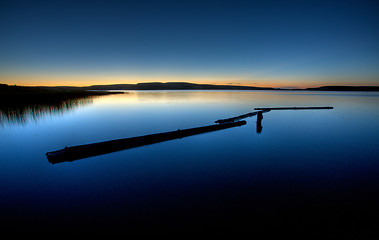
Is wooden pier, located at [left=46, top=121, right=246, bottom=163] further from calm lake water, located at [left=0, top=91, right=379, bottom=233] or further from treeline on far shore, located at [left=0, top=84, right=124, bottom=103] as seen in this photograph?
treeline on far shore, located at [left=0, top=84, right=124, bottom=103]

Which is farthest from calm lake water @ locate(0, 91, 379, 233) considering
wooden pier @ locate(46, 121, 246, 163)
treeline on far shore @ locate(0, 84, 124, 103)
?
treeline on far shore @ locate(0, 84, 124, 103)

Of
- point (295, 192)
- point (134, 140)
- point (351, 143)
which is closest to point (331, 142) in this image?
point (351, 143)

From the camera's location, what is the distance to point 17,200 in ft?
14.5

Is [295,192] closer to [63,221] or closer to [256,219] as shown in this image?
[256,219]

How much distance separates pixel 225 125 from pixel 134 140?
20.6 ft

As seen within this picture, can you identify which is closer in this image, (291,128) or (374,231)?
(374,231)

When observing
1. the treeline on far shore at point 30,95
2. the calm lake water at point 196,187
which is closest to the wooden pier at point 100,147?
the calm lake water at point 196,187

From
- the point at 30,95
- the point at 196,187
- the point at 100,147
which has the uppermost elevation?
the point at 30,95

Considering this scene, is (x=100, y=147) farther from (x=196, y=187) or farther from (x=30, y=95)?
(x=30, y=95)

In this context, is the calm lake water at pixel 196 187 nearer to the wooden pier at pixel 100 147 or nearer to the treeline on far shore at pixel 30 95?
the wooden pier at pixel 100 147

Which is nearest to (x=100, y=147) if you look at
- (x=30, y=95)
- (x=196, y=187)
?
(x=196, y=187)

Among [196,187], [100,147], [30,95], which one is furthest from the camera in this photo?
[30,95]

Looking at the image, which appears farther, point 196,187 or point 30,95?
point 30,95

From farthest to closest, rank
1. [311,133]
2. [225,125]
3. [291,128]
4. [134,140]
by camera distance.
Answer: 1. [291,128]
2. [311,133]
3. [225,125]
4. [134,140]
